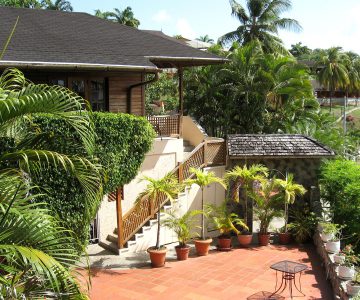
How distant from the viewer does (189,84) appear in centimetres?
2258

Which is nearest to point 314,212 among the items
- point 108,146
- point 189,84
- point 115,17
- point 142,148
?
point 142,148

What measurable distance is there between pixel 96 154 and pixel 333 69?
190 feet

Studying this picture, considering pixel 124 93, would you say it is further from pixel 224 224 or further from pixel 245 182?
pixel 224 224

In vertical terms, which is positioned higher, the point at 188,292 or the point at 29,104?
the point at 29,104

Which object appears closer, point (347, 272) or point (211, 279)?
point (347, 272)

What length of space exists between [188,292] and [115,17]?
1762 inches

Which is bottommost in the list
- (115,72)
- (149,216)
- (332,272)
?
(332,272)

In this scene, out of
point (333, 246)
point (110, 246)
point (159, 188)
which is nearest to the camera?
point (333, 246)

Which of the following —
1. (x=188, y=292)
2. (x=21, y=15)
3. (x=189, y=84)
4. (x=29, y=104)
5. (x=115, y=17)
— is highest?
(x=115, y=17)

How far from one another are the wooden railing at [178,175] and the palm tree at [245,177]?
3.32 feet

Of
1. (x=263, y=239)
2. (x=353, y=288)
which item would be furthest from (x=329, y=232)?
(x=353, y=288)

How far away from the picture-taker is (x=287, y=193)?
13312 millimetres

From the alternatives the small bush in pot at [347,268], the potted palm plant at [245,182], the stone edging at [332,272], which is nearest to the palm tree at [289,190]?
the potted palm plant at [245,182]

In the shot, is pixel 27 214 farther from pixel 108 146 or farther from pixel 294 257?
pixel 294 257
